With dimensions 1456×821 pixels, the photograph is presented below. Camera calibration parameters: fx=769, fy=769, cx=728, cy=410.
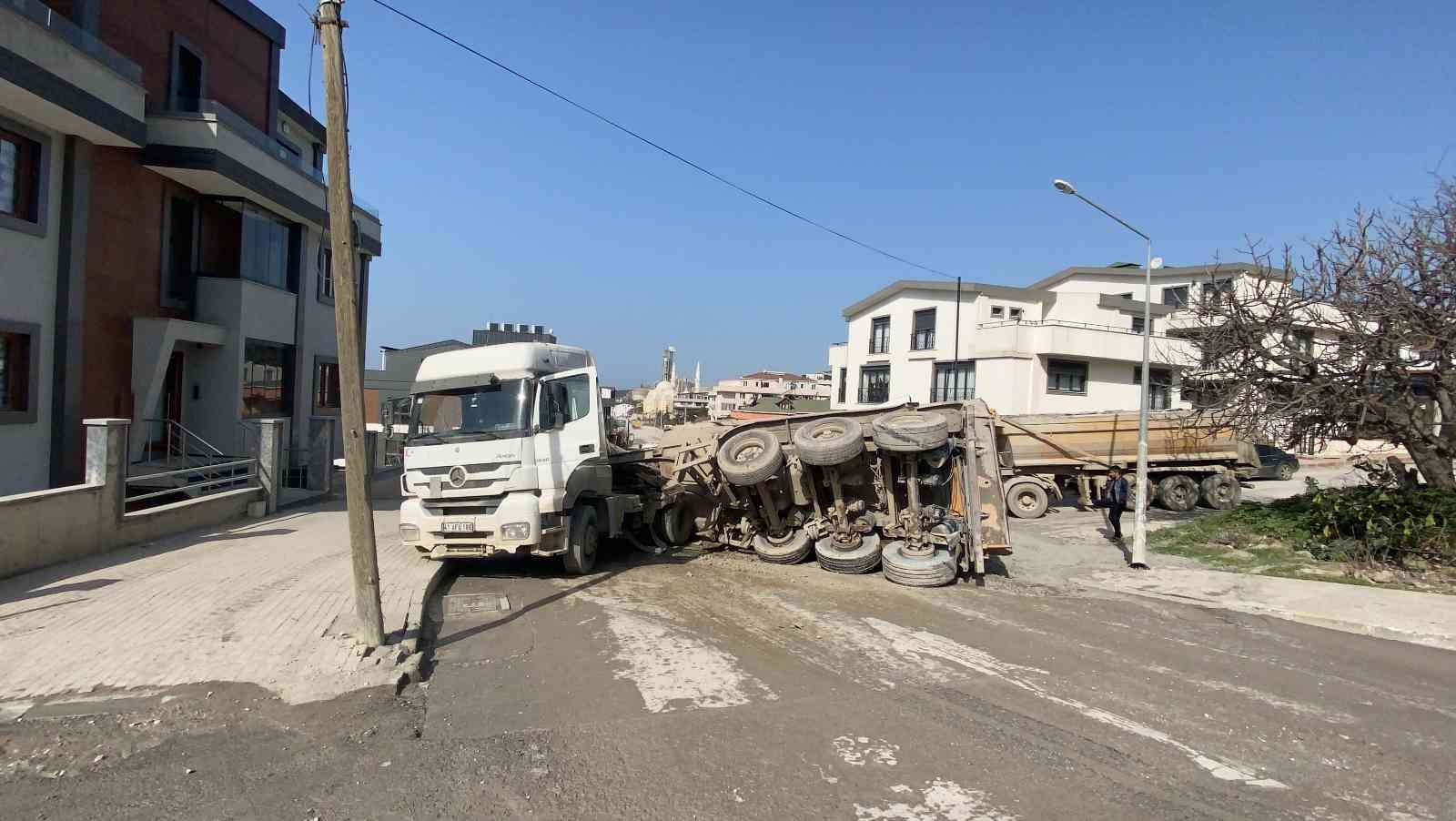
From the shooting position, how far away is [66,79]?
39.2 feet

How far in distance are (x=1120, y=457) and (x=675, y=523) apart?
12064 millimetres

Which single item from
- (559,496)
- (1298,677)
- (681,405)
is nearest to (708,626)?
(559,496)

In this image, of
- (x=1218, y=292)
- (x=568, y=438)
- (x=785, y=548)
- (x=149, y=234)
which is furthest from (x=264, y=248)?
(x=1218, y=292)

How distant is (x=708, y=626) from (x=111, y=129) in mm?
13301

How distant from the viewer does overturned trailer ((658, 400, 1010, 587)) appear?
1027 cm

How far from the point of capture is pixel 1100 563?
41.5 feet

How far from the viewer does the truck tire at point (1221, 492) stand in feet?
62.0

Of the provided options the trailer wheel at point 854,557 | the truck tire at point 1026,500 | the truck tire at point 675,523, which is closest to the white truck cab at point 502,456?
the truck tire at point 675,523

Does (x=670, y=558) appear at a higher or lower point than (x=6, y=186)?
lower

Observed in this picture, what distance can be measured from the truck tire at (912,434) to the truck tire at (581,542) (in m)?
4.12

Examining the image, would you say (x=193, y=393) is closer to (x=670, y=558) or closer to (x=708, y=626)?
(x=670, y=558)

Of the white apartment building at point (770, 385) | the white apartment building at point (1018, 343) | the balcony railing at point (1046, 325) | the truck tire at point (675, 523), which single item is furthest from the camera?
the white apartment building at point (770, 385)

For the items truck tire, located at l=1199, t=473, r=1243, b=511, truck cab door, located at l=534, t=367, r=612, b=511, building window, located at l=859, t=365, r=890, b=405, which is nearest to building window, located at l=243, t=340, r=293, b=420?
truck cab door, located at l=534, t=367, r=612, b=511

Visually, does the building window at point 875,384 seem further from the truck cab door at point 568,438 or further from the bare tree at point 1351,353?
the truck cab door at point 568,438
